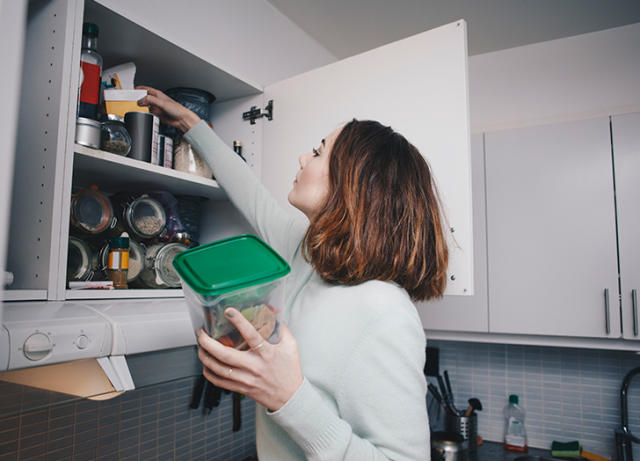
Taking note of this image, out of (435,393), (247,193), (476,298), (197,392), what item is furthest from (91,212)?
(435,393)

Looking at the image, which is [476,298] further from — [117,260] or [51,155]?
[51,155]

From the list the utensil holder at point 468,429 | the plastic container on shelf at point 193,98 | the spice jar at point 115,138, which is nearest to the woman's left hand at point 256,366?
the spice jar at point 115,138

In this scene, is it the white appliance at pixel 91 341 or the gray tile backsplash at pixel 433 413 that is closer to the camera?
the white appliance at pixel 91 341

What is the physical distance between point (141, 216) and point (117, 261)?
20 centimetres

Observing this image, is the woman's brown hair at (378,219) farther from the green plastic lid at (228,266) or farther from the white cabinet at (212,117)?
the green plastic lid at (228,266)

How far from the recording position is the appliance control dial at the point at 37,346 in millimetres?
576

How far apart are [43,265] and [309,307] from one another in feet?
1.52

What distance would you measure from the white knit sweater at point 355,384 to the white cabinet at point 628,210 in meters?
1.20

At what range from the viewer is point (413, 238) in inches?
34.0

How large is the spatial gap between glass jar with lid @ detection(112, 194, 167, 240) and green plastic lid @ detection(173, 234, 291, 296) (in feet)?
1.83

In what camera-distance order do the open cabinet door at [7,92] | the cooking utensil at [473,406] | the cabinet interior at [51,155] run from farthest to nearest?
the cooking utensil at [473,406] → the cabinet interior at [51,155] → the open cabinet door at [7,92]

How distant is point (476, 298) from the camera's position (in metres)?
1.84

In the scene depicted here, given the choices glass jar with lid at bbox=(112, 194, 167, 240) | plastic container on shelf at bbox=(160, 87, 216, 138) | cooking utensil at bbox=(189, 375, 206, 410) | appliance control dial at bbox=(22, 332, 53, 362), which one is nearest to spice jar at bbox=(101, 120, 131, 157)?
glass jar with lid at bbox=(112, 194, 167, 240)

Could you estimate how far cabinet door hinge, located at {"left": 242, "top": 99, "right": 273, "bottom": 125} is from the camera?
130 cm
